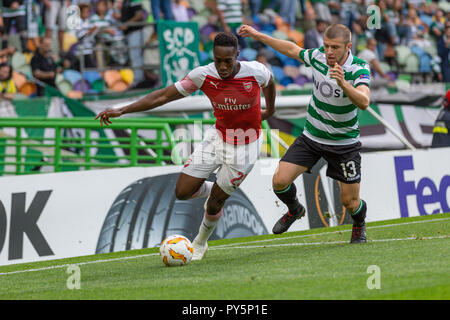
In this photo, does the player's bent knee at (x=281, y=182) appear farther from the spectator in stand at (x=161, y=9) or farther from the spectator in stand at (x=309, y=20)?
the spectator in stand at (x=309, y=20)

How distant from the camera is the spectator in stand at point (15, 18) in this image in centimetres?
1722

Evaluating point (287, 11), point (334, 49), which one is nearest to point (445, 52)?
point (287, 11)

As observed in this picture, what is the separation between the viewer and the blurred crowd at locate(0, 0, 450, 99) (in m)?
16.9

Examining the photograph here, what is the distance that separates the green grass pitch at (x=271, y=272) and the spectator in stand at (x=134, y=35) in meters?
6.95

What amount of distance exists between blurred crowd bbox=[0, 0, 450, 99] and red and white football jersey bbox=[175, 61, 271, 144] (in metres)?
8.01

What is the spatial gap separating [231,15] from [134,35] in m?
2.80

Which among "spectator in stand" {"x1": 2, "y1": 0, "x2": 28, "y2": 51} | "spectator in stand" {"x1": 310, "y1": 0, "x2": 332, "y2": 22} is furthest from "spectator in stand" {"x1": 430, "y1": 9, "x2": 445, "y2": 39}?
"spectator in stand" {"x1": 2, "y1": 0, "x2": 28, "y2": 51}

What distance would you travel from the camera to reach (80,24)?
698 inches

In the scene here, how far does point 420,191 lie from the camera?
1388cm

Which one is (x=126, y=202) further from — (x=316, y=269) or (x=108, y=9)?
(x=108, y=9)

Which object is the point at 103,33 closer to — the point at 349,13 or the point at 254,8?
the point at 254,8

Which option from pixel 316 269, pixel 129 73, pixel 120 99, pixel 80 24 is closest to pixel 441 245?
pixel 316 269

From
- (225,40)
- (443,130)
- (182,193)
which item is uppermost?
(225,40)

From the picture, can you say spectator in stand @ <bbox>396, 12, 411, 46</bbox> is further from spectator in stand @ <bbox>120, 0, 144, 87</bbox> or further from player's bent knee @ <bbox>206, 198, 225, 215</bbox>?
player's bent knee @ <bbox>206, 198, 225, 215</bbox>
